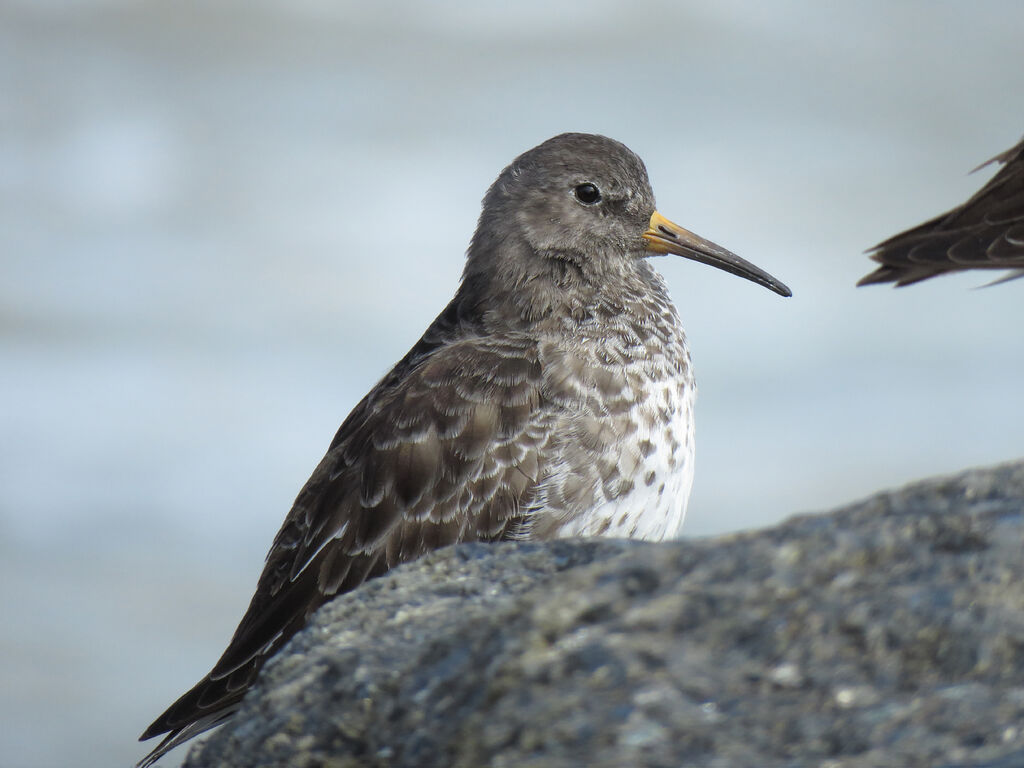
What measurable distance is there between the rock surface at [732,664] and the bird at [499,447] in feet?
7.26

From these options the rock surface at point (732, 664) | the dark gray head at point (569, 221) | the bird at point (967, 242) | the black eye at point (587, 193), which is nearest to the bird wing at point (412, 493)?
the dark gray head at point (569, 221)

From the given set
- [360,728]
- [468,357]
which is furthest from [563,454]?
[360,728]

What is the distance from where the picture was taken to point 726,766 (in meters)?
2.17

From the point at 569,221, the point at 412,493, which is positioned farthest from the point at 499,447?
the point at 569,221

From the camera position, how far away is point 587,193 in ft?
19.8

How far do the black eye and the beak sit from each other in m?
0.32

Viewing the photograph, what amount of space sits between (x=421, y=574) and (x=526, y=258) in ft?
9.08

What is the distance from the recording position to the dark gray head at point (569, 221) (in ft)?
19.4

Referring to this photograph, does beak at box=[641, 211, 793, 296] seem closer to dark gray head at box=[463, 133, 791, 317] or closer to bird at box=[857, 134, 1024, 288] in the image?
dark gray head at box=[463, 133, 791, 317]

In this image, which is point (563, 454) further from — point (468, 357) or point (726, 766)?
point (726, 766)

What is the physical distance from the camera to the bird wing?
5141 mm

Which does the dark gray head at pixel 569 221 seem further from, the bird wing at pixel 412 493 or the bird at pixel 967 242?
the bird at pixel 967 242

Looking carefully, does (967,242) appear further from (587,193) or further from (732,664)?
(732,664)

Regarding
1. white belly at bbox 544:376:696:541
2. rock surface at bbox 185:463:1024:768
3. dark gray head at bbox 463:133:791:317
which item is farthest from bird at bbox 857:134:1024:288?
rock surface at bbox 185:463:1024:768
